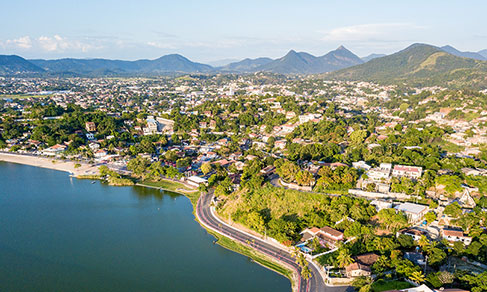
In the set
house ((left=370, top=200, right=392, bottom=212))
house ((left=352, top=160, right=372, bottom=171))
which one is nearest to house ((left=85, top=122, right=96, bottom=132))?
house ((left=352, top=160, right=372, bottom=171))

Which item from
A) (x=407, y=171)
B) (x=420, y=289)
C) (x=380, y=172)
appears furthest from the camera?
(x=380, y=172)

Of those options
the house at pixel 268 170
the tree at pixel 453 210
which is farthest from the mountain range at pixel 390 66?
the house at pixel 268 170

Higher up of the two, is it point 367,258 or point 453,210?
point 453,210

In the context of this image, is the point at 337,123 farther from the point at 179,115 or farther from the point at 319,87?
the point at 319,87

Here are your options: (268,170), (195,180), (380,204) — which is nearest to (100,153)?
(195,180)

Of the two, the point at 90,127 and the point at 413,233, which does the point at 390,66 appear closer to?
the point at 90,127

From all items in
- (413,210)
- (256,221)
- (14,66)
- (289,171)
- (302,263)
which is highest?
(14,66)

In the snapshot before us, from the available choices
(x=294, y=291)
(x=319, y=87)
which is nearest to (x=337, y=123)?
(x=294, y=291)
